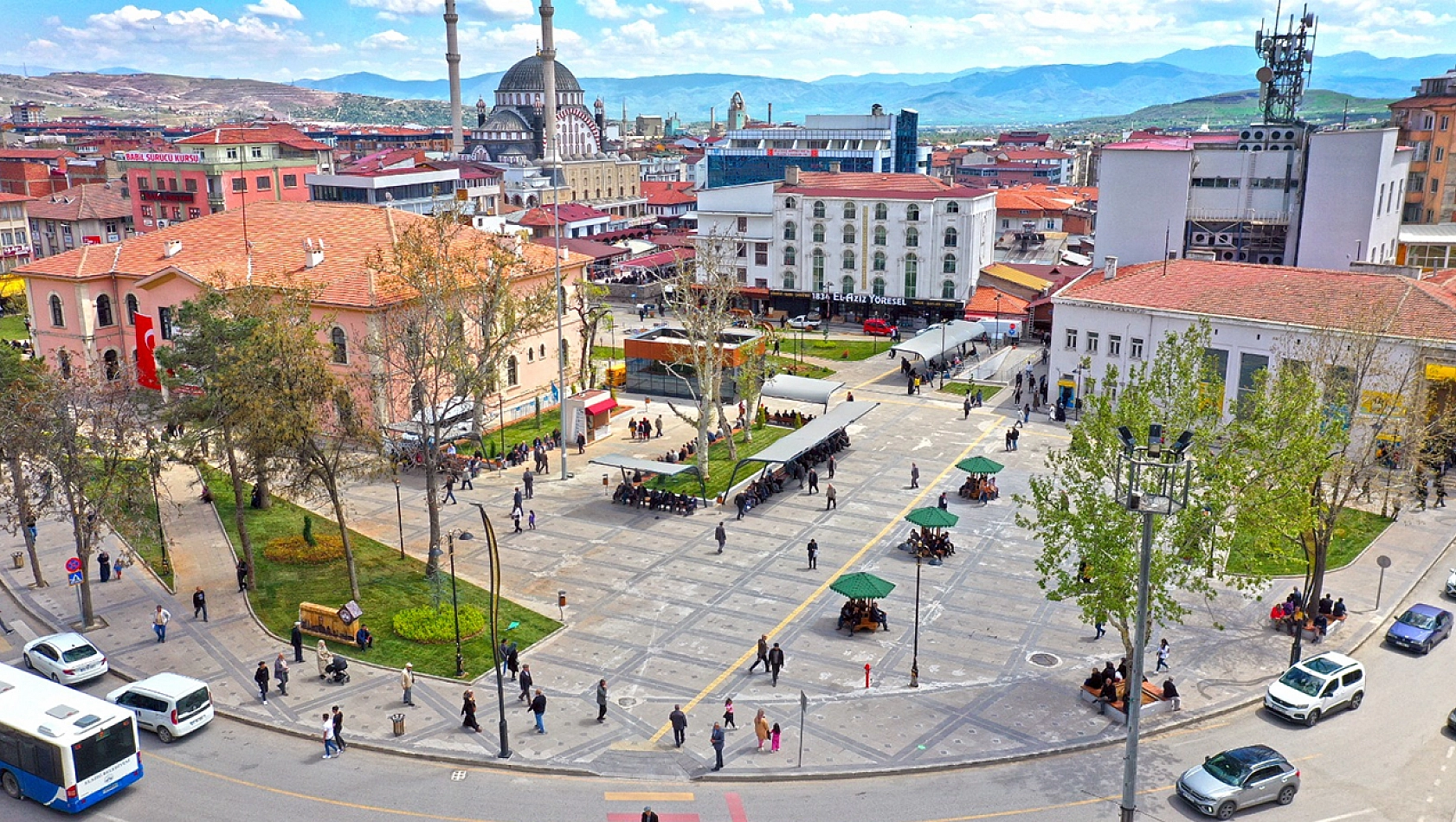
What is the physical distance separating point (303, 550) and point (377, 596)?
544 cm

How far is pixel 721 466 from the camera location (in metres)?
49.9

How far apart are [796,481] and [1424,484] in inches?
1037

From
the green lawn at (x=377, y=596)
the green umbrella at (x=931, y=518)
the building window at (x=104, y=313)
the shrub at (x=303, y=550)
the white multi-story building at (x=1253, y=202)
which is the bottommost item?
the green lawn at (x=377, y=596)

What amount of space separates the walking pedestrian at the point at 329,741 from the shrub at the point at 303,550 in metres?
13.5

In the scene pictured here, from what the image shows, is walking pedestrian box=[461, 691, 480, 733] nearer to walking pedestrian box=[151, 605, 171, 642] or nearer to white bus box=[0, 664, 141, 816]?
white bus box=[0, 664, 141, 816]

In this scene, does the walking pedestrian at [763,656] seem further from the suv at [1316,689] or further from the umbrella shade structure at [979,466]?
the umbrella shade structure at [979,466]

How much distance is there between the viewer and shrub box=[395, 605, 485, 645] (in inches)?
1281

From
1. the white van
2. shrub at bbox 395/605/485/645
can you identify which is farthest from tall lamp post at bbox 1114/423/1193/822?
the white van

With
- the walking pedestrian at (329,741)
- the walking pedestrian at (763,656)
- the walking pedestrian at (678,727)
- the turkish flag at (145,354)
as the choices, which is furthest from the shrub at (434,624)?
the turkish flag at (145,354)

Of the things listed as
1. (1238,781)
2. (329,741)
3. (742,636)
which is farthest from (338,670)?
(1238,781)

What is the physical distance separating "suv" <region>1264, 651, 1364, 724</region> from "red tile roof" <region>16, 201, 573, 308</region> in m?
38.1

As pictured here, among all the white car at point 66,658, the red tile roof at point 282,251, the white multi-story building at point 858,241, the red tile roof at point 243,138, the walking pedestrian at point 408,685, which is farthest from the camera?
the red tile roof at point 243,138

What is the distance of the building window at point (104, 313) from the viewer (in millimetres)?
58906

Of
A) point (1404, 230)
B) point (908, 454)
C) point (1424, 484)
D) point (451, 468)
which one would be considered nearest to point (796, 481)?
point (908, 454)
